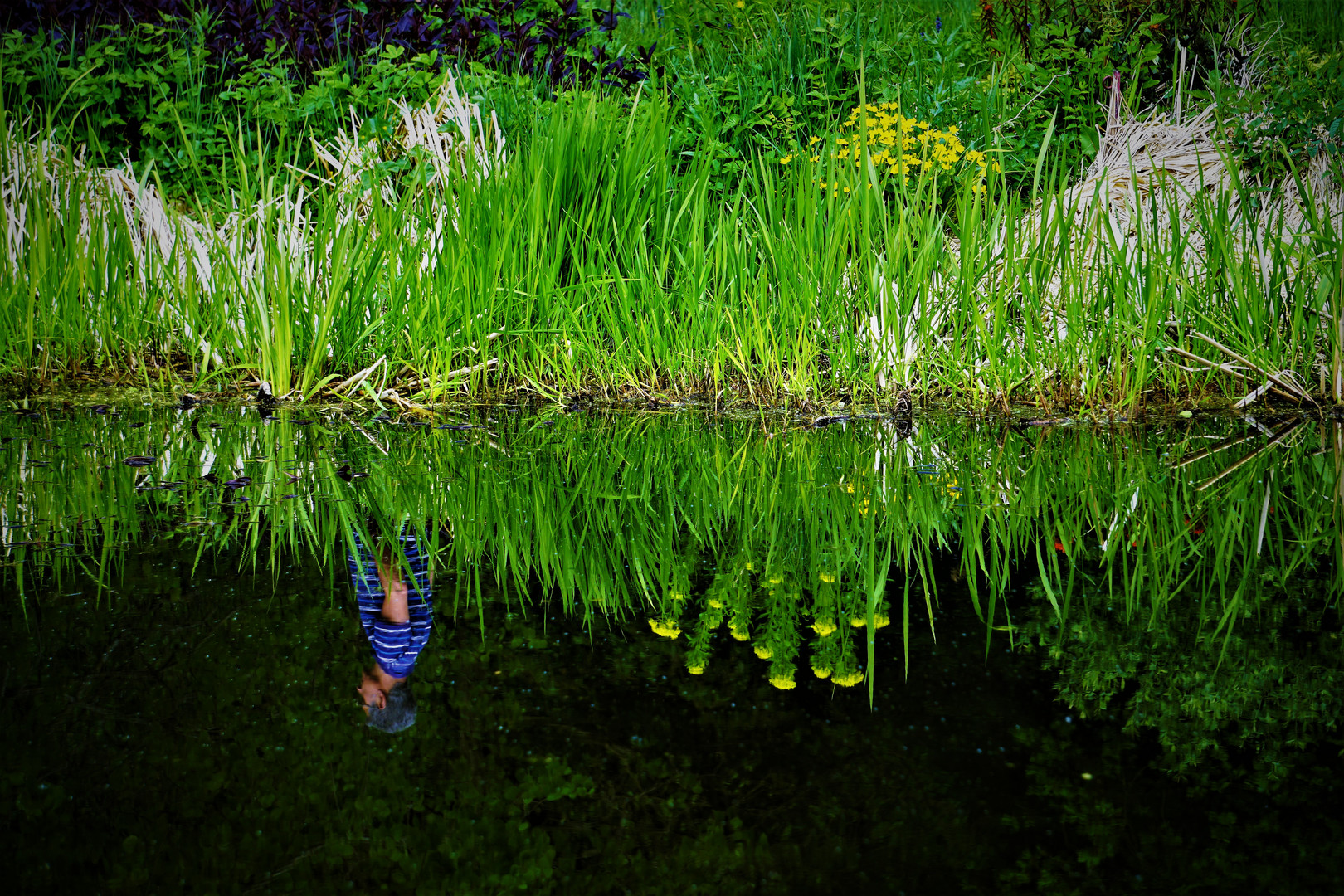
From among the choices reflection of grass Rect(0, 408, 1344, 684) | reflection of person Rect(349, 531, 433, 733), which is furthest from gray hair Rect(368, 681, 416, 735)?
reflection of grass Rect(0, 408, 1344, 684)

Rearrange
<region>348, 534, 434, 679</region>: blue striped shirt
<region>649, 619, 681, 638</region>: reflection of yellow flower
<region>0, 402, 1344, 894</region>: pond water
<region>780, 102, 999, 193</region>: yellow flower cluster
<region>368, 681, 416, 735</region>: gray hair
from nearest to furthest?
<region>0, 402, 1344, 894</region>: pond water → <region>368, 681, 416, 735</region>: gray hair → <region>348, 534, 434, 679</region>: blue striped shirt → <region>649, 619, 681, 638</region>: reflection of yellow flower → <region>780, 102, 999, 193</region>: yellow flower cluster

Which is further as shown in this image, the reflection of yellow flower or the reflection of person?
the reflection of yellow flower

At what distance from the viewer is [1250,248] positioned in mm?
3490

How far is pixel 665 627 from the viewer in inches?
64.6

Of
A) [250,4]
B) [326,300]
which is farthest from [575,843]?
[250,4]

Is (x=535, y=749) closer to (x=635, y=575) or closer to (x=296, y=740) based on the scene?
(x=296, y=740)

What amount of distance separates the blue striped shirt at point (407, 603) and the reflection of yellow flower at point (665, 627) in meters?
0.34

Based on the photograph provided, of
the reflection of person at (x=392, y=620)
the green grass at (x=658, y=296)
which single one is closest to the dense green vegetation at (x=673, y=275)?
the green grass at (x=658, y=296)

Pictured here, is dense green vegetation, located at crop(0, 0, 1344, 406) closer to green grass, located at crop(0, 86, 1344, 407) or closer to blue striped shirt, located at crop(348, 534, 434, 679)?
green grass, located at crop(0, 86, 1344, 407)

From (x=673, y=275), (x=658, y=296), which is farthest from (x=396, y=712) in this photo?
(x=673, y=275)

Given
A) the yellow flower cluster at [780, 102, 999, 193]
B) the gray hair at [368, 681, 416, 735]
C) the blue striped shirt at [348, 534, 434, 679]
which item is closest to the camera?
the gray hair at [368, 681, 416, 735]

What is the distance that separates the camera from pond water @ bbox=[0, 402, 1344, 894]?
3.41 ft

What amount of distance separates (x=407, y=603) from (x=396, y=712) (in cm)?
43

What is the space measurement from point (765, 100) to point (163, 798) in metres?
4.71
